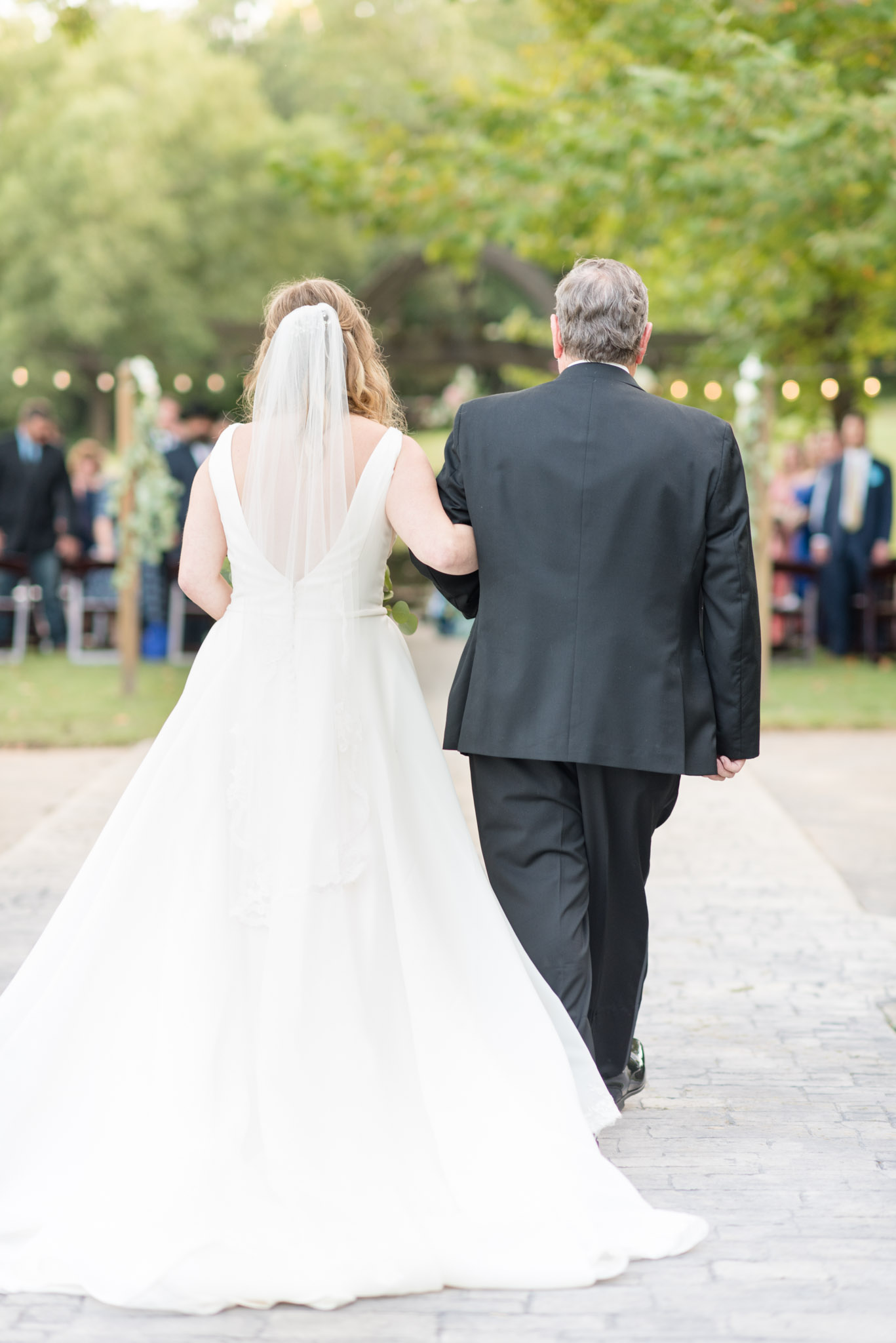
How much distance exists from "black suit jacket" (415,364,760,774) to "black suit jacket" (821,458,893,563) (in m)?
11.6

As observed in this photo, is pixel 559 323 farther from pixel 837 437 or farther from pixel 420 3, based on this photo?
pixel 420 3

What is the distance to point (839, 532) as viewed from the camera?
583 inches

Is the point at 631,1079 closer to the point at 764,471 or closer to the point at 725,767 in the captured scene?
the point at 725,767

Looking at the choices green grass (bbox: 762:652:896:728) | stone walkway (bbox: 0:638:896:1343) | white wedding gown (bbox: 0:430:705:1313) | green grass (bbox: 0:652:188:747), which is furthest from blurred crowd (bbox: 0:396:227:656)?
white wedding gown (bbox: 0:430:705:1313)

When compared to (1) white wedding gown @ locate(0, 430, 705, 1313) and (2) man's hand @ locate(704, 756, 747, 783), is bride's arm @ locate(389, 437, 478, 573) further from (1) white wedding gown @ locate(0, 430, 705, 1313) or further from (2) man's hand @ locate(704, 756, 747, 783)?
(2) man's hand @ locate(704, 756, 747, 783)

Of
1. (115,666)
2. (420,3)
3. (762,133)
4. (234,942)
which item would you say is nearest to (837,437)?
(762,133)

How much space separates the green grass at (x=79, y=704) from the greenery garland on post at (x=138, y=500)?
0.45 m

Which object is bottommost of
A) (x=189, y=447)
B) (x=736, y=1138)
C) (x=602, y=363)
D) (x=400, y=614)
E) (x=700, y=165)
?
(x=736, y=1138)

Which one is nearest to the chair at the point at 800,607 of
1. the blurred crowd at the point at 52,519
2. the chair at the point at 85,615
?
the blurred crowd at the point at 52,519

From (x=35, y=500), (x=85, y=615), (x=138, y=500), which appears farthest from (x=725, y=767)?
(x=85, y=615)

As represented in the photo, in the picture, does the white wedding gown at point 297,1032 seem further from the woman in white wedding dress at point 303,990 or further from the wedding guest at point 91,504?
the wedding guest at point 91,504

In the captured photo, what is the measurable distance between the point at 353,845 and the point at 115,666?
11.4 meters

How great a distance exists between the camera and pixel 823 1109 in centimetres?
397

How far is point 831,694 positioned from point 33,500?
756cm
